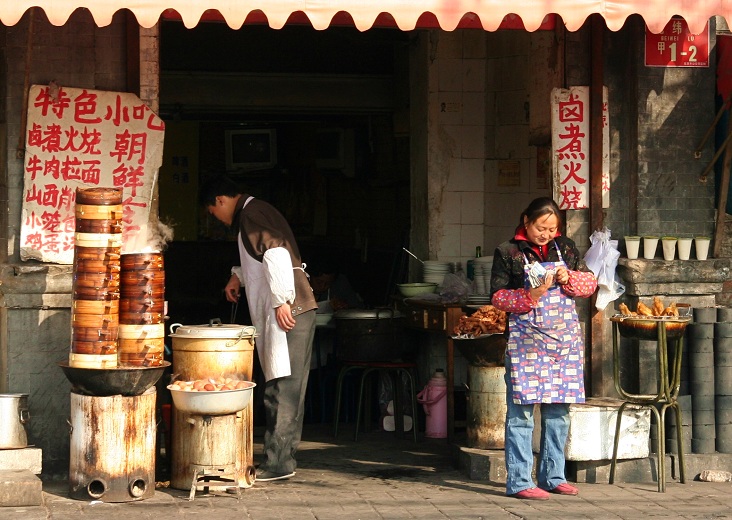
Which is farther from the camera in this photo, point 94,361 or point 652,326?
point 652,326

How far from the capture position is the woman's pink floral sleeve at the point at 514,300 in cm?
736

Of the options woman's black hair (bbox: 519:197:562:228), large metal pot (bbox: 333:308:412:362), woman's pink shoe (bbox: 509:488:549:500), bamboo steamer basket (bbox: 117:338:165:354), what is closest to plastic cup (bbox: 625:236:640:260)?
woman's black hair (bbox: 519:197:562:228)

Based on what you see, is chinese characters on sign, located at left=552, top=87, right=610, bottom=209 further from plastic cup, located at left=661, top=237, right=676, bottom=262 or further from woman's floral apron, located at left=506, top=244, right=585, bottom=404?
woman's floral apron, located at left=506, top=244, right=585, bottom=404

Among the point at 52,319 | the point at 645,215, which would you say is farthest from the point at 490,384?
the point at 52,319

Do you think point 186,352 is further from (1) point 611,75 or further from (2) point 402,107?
(2) point 402,107

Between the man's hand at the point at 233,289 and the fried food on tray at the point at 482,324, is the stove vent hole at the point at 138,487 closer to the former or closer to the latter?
the man's hand at the point at 233,289

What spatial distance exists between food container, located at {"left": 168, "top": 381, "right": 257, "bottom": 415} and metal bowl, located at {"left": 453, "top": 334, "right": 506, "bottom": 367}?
1.67 meters

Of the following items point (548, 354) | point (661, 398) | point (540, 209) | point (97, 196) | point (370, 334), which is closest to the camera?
point (97, 196)

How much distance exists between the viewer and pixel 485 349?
27.3ft

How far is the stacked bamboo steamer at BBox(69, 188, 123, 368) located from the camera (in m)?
7.26

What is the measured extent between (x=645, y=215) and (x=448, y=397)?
2131mm

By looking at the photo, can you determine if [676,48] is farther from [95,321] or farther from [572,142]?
[95,321]

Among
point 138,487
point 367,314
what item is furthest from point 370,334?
point 138,487

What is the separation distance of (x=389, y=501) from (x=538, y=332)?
1.46 metres
